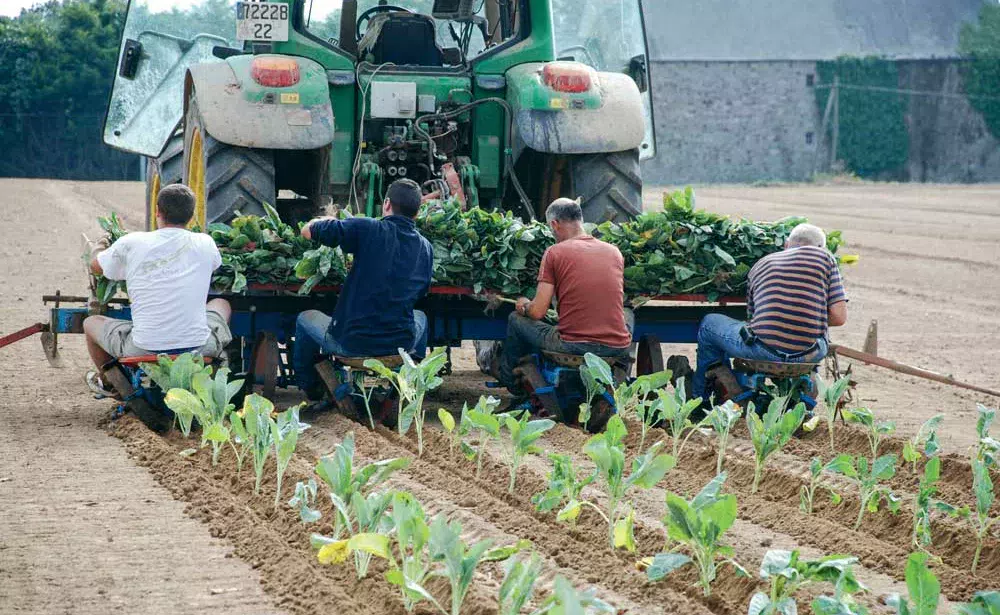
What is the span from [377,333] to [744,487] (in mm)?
1929

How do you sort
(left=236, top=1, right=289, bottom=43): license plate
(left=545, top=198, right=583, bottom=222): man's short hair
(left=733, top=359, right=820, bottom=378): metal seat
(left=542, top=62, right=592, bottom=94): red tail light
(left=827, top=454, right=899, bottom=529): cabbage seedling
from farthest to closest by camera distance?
(left=542, top=62, right=592, bottom=94): red tail light → (left=236, top=1, right=289, bottom=43): license plate → (left=545, top=198, right=583, bottom=222): man's short hair → (left=733, top=359, right=820, bottom=378): metal seat → (left=827, top=454, right=899, bottom=529): cabbage seedling

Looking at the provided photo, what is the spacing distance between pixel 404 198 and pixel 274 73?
1.15 meters

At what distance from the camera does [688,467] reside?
5875 mm

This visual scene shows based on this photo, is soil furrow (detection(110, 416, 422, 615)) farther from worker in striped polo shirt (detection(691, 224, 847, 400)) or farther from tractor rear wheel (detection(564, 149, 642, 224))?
tractor rear wheel (detection(564, 149, 642, 224))

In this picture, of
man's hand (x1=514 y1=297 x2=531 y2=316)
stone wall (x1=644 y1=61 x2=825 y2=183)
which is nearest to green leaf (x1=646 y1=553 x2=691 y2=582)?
man's hand (x1=514 y1=297 x2=531 y2=316)

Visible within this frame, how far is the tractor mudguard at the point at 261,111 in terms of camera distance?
714cm

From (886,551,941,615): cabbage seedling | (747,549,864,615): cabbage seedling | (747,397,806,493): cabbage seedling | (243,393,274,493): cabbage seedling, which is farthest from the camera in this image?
(747,397,806,493): cabbage seedling

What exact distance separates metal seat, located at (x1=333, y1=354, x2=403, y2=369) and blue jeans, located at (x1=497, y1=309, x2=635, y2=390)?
0.61 m

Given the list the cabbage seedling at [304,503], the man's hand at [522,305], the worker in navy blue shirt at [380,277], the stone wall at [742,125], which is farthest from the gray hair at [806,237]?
the stone wall at [742,125]

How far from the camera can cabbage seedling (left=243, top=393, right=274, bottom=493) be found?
205 inches

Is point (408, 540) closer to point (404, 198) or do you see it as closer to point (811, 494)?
point (811, 494)

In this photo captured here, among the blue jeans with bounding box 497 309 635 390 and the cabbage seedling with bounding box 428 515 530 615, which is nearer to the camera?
the cabbage seedling with bounding box 428 515 530 615

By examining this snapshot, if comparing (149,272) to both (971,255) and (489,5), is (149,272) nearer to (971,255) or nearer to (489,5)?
(489,5)

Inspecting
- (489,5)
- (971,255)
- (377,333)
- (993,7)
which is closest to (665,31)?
(993,7)
